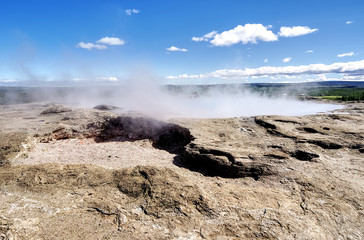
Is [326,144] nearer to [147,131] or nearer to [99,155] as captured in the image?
[147,131]

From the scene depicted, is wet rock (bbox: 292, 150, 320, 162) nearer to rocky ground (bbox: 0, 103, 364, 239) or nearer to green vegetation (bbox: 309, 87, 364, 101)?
rocky ground (bbox: 0, 103, 364, 239)

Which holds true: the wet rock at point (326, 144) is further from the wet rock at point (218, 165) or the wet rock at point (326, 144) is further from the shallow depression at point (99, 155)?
the shallow depression at point (99, 155)

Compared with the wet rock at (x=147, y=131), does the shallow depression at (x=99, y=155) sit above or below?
below

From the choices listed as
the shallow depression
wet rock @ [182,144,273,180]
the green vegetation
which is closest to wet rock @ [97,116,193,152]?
the shallow depression

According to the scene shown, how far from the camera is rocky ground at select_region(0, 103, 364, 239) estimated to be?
4.37m

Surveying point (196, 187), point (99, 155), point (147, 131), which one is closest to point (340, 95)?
point (147, 131)

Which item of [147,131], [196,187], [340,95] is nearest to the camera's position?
[196,187]

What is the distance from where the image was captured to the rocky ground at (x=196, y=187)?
14.3 ft

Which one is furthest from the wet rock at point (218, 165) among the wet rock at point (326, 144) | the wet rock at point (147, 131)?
the wet rock at point (326, 144)

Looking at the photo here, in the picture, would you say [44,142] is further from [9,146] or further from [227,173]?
[227,173]

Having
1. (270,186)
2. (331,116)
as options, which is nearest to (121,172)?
(270,186)

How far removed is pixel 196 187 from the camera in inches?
220

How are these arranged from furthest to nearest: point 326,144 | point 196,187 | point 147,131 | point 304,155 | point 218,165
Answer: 1. point 147,131
2. point 326,144
3. point 304,155
4. point 218,165
5. point 196,187

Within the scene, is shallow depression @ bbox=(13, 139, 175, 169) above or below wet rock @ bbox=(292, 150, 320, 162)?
below
